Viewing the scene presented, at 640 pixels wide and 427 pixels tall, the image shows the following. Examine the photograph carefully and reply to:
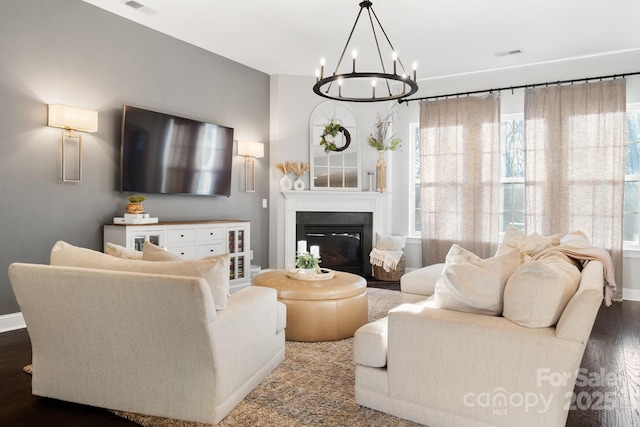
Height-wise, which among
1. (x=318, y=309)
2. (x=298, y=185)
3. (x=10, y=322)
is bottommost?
(x=10, y=322)

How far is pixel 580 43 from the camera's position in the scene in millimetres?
4859

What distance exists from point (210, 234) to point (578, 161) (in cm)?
440

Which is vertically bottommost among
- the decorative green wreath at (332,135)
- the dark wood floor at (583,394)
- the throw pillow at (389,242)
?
the dark wood floor at (583,394)

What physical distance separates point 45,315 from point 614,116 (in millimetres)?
5794

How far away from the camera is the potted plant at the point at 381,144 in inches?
248

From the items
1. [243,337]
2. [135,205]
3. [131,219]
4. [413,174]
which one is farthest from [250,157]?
[243,337]

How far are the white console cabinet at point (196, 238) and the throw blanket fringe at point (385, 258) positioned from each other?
1.78 m

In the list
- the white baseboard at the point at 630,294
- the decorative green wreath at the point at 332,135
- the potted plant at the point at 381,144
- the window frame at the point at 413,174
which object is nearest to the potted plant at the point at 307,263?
the decorative green wreath at the point at 332,135

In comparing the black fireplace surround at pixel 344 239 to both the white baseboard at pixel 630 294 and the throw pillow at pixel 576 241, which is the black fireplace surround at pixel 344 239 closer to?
the throw pillow at pixel 576 241

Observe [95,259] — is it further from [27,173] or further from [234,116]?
[234,116]

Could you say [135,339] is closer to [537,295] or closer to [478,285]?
[478,285]

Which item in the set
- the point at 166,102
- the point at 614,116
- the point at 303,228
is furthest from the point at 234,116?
the point at 614,116

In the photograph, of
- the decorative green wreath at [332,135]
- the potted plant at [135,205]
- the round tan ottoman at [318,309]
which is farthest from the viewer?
the decorative green wreath at [332,135]

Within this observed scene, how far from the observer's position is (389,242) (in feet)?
20.3
